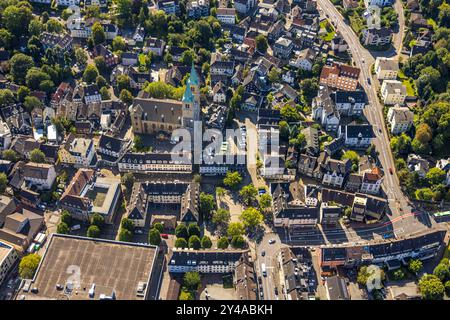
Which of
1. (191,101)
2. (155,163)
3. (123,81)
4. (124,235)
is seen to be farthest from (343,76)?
(124,235)

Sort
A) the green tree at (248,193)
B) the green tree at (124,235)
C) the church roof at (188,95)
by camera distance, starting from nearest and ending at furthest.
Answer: the green tree at (124,235), the green tree at (248,193), the church roof at (188,95)

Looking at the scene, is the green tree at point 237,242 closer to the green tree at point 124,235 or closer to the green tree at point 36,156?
the green tree at point 124,235

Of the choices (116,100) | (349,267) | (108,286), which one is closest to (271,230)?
(349,267)

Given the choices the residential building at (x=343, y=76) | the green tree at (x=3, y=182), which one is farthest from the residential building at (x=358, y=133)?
the green tree at (x=3, y=182)

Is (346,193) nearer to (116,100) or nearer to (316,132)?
(316,132)

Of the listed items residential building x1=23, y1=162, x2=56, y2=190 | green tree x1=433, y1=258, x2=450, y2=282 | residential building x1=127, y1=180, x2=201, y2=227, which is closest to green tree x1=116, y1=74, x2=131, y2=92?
residential building x1=23, y1=162, x2=56, y2=190

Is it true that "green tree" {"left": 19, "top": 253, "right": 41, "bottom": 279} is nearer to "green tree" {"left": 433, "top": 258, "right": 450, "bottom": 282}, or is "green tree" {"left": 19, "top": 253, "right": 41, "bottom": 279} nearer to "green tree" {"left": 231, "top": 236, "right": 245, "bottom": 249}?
"green tree" {"left": 231, "top": 236, "right": 245, "bottom": 249}
